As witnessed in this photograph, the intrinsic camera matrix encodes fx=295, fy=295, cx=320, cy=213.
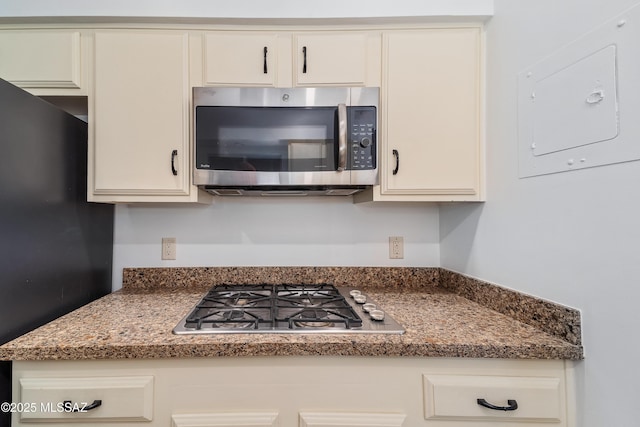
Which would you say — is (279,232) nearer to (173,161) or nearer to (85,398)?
(173,161)

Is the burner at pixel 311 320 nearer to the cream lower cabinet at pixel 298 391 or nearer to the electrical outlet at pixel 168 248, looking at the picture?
the cream lower cabinet at pixel 298 391

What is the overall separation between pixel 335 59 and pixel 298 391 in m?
1.29

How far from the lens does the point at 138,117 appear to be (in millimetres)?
1263

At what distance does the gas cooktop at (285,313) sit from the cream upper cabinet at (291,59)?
3.10 feet

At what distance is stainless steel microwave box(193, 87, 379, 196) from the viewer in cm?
122

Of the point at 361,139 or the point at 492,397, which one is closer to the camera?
the point at 492,397

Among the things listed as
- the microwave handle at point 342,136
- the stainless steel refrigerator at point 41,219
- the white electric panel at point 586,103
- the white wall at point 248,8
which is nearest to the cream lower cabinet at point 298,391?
the stainless steel refrigerator at point 41,219

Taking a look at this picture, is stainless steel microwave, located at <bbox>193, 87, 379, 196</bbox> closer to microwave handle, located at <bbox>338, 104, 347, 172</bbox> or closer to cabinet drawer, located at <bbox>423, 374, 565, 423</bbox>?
microwave handle, located at <bbox>338, 104, 347, 172</bbox>

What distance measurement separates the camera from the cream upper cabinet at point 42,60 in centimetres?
126

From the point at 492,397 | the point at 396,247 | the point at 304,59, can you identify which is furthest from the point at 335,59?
the point at 492,397

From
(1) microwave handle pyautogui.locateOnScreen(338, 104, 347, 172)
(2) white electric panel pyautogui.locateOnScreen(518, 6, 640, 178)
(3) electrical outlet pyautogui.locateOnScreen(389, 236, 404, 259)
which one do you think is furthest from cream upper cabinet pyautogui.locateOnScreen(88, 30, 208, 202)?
(2) white electric panel pyautogui.locateOnScreen(518, 6, 640, 178)

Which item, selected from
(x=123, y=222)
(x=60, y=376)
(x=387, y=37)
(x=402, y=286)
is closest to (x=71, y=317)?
(x=60, y=376)

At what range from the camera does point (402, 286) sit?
1604 millimetres

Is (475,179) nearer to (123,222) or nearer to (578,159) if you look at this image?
(578,159)
